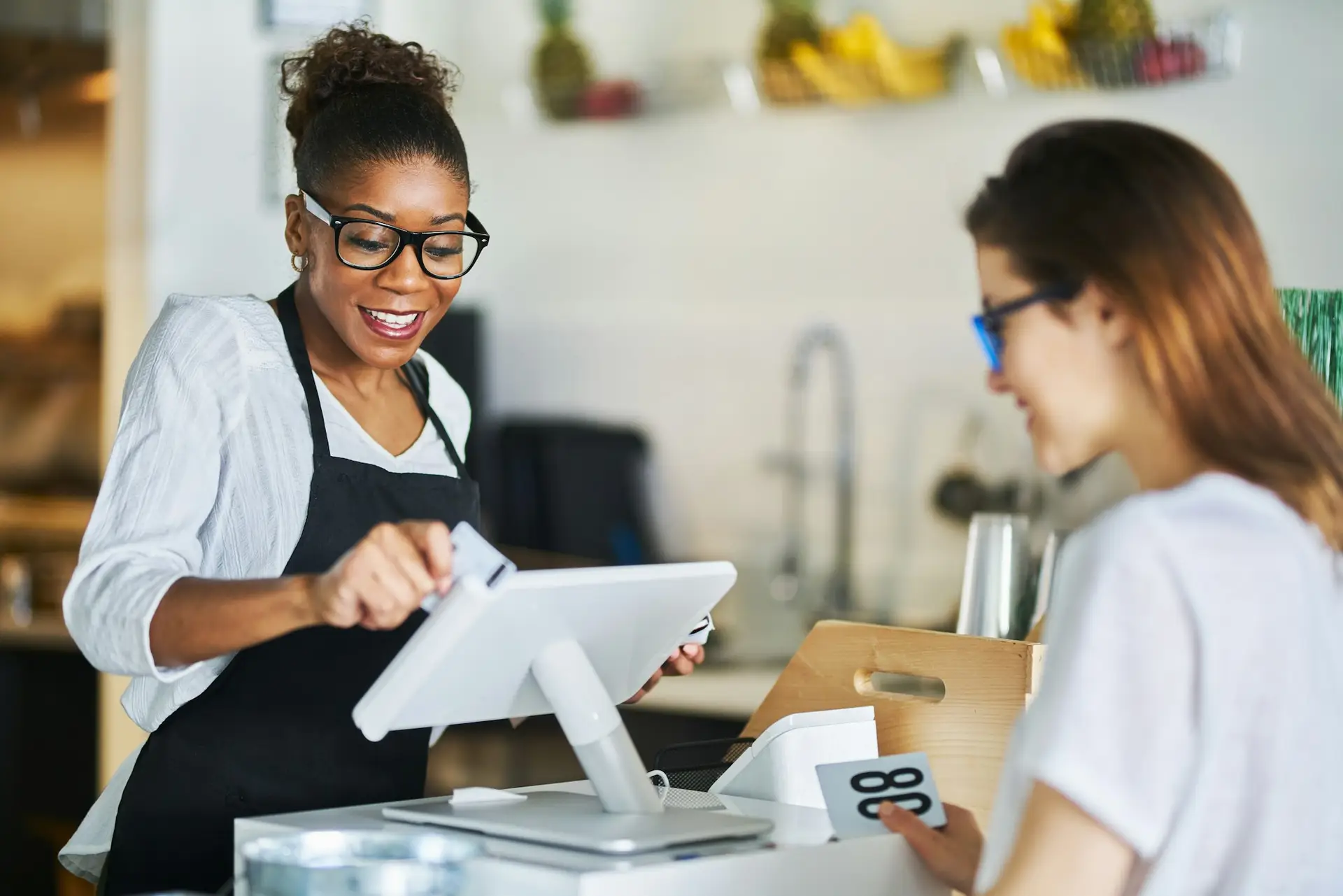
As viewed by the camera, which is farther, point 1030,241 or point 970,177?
point 970,177

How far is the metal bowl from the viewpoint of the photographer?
997 mm

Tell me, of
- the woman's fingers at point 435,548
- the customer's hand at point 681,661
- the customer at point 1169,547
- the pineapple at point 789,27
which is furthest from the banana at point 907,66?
the woman's fingers at point 435,548

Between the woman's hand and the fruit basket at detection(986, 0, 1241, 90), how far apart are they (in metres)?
2.58

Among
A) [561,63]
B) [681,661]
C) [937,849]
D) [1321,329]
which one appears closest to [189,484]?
[681,661]

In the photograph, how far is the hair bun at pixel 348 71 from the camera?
1.69 meters

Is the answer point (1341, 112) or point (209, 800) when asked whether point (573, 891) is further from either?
point (1341, 112)

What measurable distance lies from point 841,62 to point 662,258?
75cm

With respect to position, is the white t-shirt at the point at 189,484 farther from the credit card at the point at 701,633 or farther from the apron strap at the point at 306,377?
the credit card at the point at 701,633

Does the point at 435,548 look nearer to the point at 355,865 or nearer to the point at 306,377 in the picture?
the point at 355,865

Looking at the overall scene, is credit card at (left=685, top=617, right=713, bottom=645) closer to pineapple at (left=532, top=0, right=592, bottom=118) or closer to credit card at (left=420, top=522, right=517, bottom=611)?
credit card at (left=420, top=522, right=517, bottom=611)

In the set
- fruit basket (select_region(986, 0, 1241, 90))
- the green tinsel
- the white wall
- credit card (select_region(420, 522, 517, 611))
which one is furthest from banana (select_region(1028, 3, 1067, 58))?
credit card (select_region(420, 522, 517, 611))

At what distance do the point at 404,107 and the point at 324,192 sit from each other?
0.12 meters

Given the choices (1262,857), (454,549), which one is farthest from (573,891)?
(1262,857)

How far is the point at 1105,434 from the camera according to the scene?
1.08m
